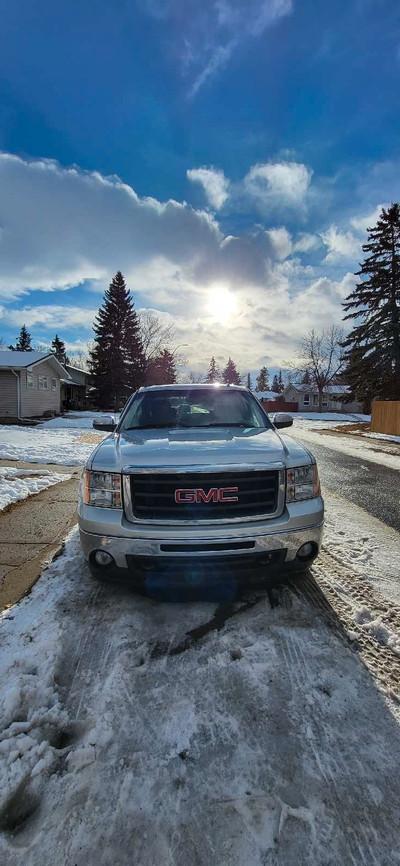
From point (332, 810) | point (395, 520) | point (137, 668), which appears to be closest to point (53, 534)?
point (137, 668)

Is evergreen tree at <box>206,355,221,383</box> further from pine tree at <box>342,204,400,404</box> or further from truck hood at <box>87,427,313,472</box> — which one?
truck hood at <box>87,427,313,472</box>

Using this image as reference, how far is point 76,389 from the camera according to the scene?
4253 cm

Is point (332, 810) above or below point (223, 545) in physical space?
below

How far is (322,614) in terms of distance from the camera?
268cm

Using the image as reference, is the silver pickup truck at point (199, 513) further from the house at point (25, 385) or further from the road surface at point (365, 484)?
the house at point (25, 385)

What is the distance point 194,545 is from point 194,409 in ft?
6.45

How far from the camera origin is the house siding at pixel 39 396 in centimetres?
2411

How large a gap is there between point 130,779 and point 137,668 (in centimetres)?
62

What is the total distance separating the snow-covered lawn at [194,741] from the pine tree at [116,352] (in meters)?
34.0

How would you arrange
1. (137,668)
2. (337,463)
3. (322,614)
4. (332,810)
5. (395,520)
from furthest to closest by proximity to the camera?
(337,463)
(395,520)
(322,614)
(137,668)
(332,810)

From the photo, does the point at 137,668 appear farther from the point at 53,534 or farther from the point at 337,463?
the point at 337,463

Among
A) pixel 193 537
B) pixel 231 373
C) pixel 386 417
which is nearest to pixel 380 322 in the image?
pixel 386 417

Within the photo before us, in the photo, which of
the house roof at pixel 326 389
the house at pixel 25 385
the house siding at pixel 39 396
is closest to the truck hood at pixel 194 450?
the house at pixel 25 385

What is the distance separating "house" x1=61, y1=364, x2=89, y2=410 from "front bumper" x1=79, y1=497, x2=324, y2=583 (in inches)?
1463
